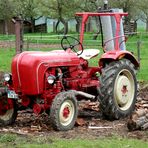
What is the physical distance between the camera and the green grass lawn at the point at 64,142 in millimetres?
7535

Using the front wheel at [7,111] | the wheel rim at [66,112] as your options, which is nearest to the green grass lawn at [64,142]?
the wheel rim at [66,112]

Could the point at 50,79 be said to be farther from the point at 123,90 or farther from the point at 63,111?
the point at 123,90

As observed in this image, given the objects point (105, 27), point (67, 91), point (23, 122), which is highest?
point (105, 27)

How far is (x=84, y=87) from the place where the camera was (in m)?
10.4

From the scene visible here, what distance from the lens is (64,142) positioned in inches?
305

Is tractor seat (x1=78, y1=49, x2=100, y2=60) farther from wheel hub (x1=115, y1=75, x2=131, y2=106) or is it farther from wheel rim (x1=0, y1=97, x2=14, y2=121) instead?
wheel rim (x1=0, y1=97, x2=14, y2=121)

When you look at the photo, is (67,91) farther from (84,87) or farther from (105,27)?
(105,27)

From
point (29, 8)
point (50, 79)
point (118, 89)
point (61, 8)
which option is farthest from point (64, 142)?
point (29, 8)

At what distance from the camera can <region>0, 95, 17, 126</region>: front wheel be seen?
32.3 ft

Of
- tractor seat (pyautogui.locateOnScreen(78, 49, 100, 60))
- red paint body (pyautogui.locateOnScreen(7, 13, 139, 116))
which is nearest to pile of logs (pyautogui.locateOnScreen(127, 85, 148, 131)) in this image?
red paint body (pyautogui.locateOnScreen(7, 13, 139, 116))

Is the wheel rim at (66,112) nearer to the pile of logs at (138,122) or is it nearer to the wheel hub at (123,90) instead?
the pile of logs at (138,122)

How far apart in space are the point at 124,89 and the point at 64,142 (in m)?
3.06

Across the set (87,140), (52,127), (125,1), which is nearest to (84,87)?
(52,127)

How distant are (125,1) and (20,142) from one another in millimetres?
47446
